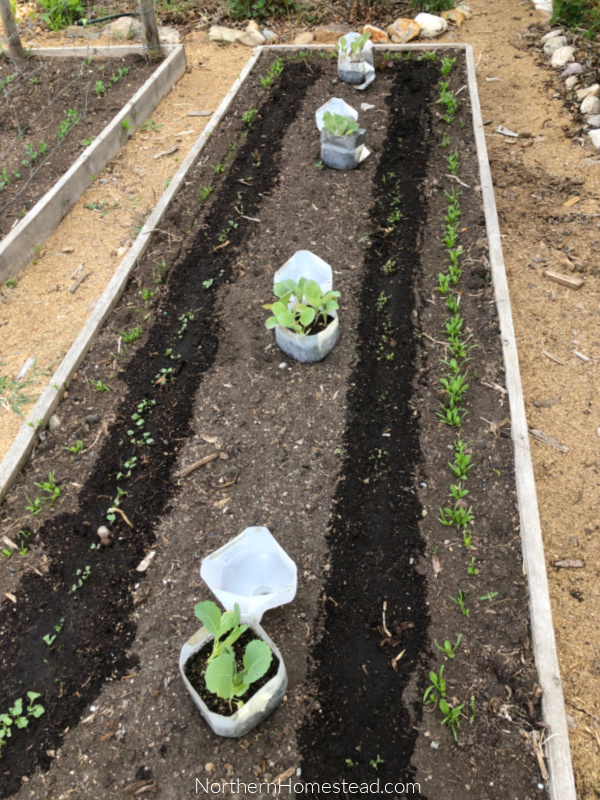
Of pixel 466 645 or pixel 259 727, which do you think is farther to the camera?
pixel 466 645

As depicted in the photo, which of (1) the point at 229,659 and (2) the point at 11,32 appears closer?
(1) the point at 229,659

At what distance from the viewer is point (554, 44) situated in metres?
6.41

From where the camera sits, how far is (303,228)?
427 cm

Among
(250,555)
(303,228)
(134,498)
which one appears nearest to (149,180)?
(303,228)

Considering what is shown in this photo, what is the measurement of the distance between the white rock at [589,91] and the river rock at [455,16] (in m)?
2.26

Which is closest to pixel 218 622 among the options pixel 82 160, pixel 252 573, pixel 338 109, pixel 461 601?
pixel 252 573

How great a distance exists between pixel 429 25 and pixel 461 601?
682 cm

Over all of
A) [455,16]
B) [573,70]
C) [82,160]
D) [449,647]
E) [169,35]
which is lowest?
[449,647]

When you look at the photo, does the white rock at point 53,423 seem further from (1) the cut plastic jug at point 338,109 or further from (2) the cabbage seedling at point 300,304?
(1) the cut plastic jug at point 338,109

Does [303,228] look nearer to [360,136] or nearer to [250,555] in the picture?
[360,136]

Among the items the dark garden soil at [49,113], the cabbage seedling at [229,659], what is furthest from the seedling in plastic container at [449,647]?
the dark garden soil at [49,113]

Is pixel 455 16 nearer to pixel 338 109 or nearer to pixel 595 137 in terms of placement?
pixel 595 137

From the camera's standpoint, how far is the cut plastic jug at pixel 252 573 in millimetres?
2248

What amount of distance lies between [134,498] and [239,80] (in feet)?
15.2
